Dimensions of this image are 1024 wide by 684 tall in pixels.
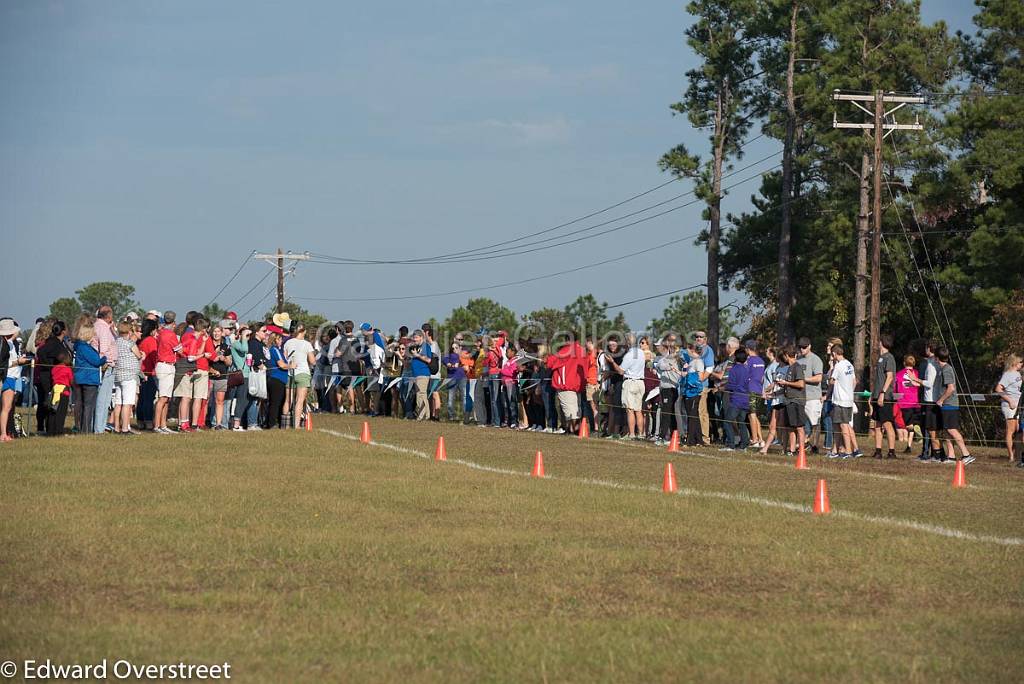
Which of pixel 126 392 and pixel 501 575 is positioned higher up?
pixel 126 392

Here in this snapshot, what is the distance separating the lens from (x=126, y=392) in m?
25.0

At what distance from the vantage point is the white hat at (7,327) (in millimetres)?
23516

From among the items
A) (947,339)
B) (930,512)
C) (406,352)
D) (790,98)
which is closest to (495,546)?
(930,512)

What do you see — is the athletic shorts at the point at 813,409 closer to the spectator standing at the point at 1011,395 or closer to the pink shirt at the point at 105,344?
the spectator standing at the point at 1011,395

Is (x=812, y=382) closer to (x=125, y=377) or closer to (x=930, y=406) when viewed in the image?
(x=930, y=406)

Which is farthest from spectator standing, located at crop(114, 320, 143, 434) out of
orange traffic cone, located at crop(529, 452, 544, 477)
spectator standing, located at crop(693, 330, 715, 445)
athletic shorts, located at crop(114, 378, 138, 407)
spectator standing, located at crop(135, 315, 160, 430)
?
spectator standing, located at crop(693, 330, 715, 445)

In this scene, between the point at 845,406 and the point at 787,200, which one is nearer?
the point at 845,406

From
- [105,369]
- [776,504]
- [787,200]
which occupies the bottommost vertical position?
[776,504]

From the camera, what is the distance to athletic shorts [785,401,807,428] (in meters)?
25.3

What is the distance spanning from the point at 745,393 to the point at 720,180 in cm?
3898

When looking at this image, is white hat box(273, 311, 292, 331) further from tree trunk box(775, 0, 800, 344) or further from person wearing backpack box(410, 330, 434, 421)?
tree trunk box(775, 0, 800, 344)

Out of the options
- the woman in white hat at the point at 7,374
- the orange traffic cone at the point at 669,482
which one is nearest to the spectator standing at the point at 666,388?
the orange traffic cone at the point at 669,482

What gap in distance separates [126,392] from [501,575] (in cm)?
1576

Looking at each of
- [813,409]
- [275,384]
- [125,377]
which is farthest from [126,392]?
[813,409]
